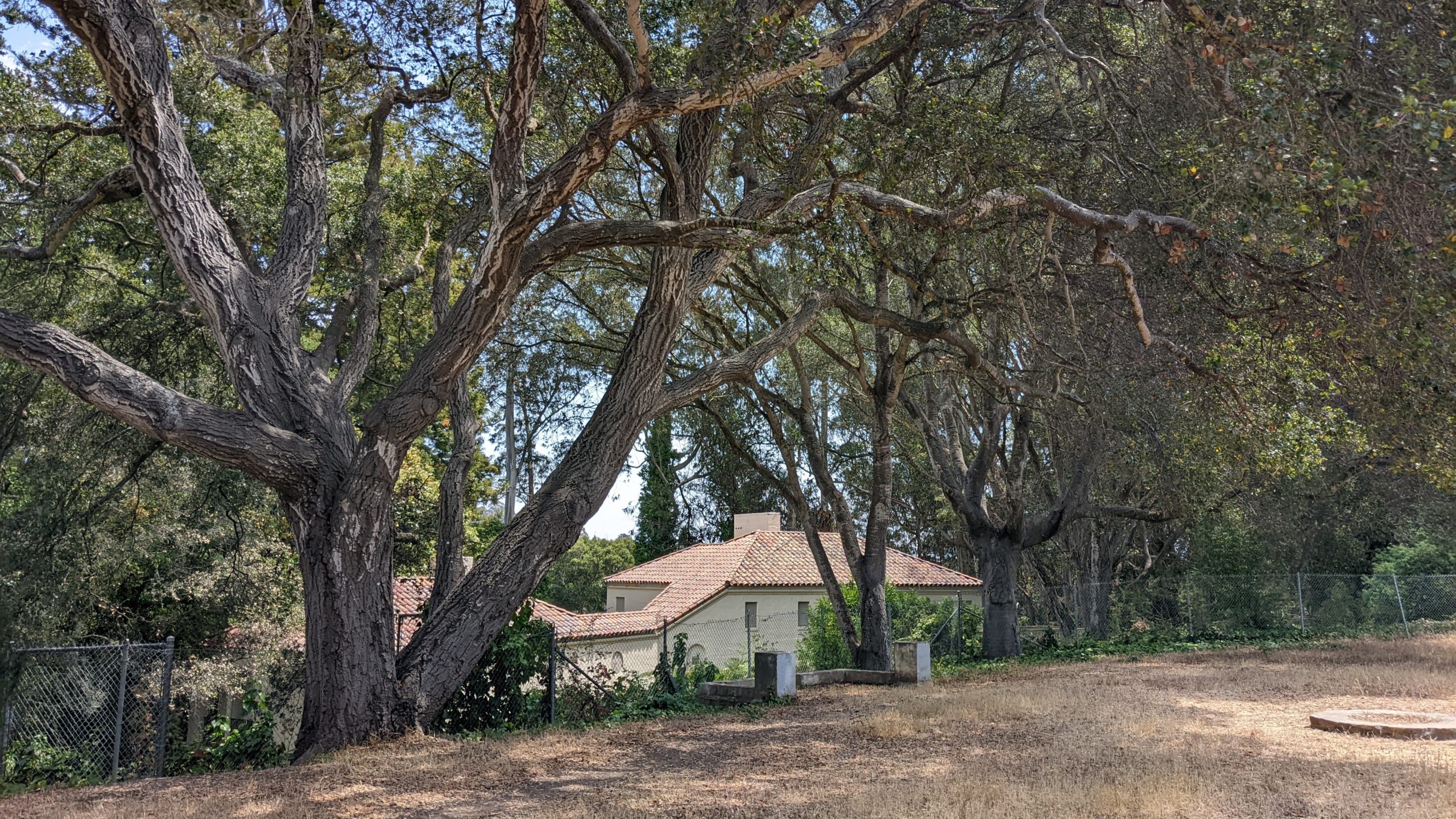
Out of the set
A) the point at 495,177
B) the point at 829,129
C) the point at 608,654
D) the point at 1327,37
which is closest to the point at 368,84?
the point at 495,177

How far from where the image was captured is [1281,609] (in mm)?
26938

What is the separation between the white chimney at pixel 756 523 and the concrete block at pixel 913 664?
2074 centimetres

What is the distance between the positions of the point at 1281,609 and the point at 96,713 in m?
28.3

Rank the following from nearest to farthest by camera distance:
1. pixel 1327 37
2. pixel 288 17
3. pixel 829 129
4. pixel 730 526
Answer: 1. pixel 1327 37
2. pixel 288 17
3. pixel 829 129
4. pixel 730 526

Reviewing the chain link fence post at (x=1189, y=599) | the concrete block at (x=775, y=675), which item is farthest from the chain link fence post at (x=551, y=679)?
the chain link fence post at (x=1189, y=599)

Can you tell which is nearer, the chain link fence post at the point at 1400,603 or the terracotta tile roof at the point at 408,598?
the terracotta tile roof at the point at 408,598

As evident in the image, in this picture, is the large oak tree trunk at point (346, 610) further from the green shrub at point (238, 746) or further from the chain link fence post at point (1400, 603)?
the chain link fence post at point (1400, 603)

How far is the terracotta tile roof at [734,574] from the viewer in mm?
30578

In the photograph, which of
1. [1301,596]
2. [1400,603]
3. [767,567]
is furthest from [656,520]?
[1400,603]

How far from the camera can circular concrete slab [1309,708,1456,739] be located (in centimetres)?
924

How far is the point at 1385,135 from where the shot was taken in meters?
6.72

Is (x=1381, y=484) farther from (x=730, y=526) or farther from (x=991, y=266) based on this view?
(x=730, y=526)

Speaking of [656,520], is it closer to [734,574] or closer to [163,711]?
[734,574]

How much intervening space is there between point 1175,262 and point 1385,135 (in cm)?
311
